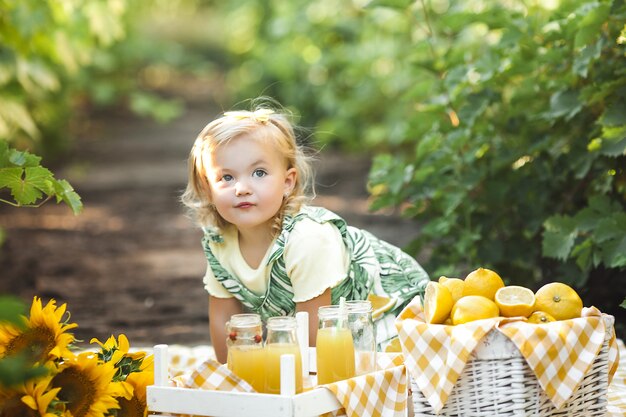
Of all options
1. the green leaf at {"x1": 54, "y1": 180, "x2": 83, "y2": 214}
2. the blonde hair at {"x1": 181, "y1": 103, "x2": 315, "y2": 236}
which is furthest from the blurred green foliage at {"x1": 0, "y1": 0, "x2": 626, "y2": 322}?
the green leaf at {"x1": 54, "y1": 180, "x2": 83, "y2": 214}

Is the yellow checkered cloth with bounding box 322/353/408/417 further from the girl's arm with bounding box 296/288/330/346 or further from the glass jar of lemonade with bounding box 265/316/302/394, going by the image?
the girl's arm with bounding box 296/288/330/346

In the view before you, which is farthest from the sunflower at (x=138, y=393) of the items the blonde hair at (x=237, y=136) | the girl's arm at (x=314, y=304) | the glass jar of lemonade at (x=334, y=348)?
the blonde hair at (x=237, y=136)

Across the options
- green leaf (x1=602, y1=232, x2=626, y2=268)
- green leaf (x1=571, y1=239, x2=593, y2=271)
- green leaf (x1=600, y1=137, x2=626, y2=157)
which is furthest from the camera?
green leaf (x1=571, y1=239, x2=593, y2=271)

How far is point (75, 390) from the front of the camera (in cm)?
251

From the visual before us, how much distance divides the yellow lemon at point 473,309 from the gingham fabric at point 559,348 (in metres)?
0.08

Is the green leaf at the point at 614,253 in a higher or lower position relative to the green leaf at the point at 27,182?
lower

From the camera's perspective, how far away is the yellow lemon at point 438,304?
2.63 meters

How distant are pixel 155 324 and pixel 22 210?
4.16m

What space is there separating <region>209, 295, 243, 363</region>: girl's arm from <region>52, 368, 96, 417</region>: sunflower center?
80 cm

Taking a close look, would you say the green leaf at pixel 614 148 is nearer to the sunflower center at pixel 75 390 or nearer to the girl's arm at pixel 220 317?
the girl's arm at pixel 220 317

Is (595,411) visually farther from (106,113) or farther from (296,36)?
(106,113)

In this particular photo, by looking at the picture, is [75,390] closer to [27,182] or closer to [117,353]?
[117,353]

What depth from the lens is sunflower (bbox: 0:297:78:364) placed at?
2.50 meters

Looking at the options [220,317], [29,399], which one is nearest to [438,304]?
[220,317]
